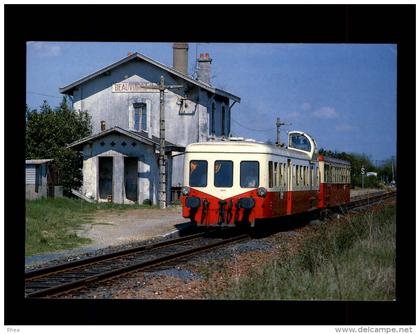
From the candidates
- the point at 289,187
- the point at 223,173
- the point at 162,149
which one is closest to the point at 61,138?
the point at 223,173

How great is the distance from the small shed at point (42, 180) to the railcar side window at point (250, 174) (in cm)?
366

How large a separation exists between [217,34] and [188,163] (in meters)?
6.90

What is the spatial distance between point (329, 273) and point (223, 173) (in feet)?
20.1

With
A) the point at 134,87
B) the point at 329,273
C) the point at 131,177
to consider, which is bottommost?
the point at 329,273

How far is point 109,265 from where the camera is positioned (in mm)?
11258

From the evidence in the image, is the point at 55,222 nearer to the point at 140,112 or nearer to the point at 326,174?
the point at 140,112

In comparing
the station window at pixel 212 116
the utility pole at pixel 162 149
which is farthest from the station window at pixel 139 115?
the station window at pixel 212 116

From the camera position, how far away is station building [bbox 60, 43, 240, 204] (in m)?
14.1

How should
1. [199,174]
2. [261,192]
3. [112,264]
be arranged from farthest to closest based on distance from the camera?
[199,174] → [261,192] → [112,264]

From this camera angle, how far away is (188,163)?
579 inches

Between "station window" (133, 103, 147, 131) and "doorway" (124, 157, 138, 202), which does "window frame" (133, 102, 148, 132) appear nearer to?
"station window" (133, 103, 147, 131)

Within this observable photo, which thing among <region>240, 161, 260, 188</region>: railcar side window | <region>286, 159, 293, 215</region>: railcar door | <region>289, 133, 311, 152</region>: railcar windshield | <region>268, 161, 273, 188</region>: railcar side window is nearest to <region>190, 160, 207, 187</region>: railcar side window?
<region>240, 161, 260, 188</region>: railcar side window

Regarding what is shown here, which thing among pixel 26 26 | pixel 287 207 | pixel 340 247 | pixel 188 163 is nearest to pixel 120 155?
pixel 188 163
